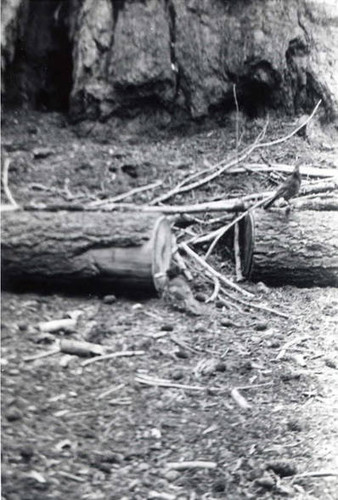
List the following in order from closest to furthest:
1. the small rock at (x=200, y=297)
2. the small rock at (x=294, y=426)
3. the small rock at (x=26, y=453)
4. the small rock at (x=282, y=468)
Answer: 1. the small rock at (x=26, y=453)
2. the small rock at (x=282, y=468)
3. the small rock at (x=294, y=426)
4. the small rock at (x=200, y=297)

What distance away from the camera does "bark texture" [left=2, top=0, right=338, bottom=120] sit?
1.55 m

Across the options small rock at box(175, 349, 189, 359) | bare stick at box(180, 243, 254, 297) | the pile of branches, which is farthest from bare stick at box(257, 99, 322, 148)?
small rock at box(175, 349, 189, 359)

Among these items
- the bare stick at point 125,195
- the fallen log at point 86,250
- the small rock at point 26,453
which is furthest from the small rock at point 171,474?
the bare stick at point 125,195

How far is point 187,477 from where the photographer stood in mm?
1278

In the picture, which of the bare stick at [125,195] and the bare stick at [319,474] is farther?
the bare stick at [125,195]

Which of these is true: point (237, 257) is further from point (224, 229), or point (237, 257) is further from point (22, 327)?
point (22, 327)

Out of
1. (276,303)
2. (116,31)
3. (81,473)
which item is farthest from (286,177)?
(81,473)

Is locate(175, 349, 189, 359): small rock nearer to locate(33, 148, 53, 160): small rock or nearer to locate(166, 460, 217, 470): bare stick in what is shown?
locate(166, 460, 217, 470): bare stick

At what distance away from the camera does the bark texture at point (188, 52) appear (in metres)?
1.55

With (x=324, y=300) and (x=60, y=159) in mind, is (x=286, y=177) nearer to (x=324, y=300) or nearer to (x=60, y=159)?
(x=324, y=300)

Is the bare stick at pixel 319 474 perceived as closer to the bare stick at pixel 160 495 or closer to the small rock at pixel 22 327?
the bare stick at pixel 160 495

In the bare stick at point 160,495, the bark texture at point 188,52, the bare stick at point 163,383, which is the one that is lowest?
the bare stick at point 160,495

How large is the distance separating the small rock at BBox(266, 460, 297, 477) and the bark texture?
33.8 inches

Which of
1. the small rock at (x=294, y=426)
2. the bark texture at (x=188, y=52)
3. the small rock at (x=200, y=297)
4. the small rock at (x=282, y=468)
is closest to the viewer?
the small rock at (x=282, y=468)
